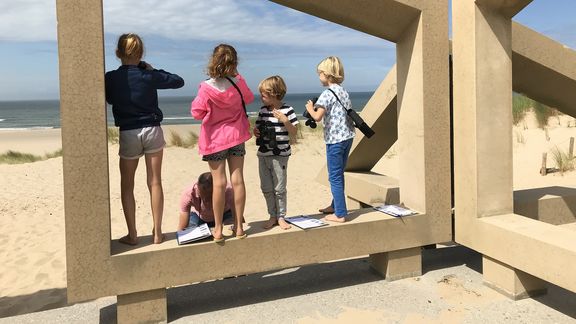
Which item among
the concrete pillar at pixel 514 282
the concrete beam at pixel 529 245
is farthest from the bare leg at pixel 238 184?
the concrete pillar at pixel 514 282

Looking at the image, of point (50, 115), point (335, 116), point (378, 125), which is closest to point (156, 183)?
point (335, 116)

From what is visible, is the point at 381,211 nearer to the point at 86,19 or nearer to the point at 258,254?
the point at 258,254

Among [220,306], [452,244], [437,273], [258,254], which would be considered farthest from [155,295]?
[452,244]

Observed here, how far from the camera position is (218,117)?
338 cm

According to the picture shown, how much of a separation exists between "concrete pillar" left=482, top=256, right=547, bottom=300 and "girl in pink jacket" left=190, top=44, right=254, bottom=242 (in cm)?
207

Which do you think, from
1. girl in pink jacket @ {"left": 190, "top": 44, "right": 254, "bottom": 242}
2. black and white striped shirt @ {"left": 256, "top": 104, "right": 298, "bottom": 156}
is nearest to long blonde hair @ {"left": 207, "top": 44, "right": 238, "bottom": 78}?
girl in pink jacket @ {"left": 190, "top": 44, "right": 254, "bottom": 242}

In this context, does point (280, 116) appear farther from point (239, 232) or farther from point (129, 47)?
point (129, 47)

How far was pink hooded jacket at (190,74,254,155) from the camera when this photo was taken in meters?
3.33

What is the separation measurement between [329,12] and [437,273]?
2482mm

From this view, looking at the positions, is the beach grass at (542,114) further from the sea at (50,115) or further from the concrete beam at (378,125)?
the concrete beam at (378,125)

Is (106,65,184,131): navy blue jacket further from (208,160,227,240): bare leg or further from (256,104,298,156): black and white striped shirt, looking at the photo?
(256,104,298,156): black and white striped shirt

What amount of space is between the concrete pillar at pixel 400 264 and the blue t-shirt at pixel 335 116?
110 cm

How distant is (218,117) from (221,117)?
2 cm

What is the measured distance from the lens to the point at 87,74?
9.96ft
